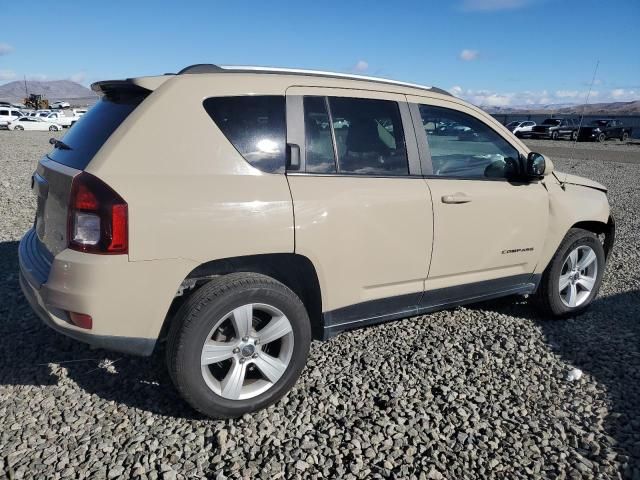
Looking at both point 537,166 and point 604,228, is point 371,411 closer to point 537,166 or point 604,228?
point 537,166

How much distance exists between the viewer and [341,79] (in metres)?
3.17

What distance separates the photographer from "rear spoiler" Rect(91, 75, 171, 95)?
264 centimetres

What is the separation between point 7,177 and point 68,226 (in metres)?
10.8

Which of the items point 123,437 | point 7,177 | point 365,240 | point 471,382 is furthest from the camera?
point 7,177

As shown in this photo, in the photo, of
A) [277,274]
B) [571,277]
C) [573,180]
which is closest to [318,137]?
[277,274]

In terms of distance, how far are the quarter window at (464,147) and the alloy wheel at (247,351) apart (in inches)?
59.7

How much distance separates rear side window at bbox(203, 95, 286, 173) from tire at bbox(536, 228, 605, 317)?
259 centimetres

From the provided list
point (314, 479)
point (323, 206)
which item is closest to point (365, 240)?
point (323, 206)

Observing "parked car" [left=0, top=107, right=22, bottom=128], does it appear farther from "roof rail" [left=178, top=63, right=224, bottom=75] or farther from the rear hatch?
"roof rail" [left=178, top=63, right=224, bottom=75]

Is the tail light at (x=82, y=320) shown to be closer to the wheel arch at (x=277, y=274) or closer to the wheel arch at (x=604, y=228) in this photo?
the wheel arch at (x=277, y=274)

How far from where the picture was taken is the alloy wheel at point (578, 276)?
167 inches

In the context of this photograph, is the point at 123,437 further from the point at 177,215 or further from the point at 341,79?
the point at 341,79

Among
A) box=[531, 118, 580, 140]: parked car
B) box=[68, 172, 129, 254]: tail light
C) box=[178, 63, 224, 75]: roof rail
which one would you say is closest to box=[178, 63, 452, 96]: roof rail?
box=[178, 63, 224, 75]: roof rail

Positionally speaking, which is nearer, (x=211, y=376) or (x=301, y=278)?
(x=211, y=376)
